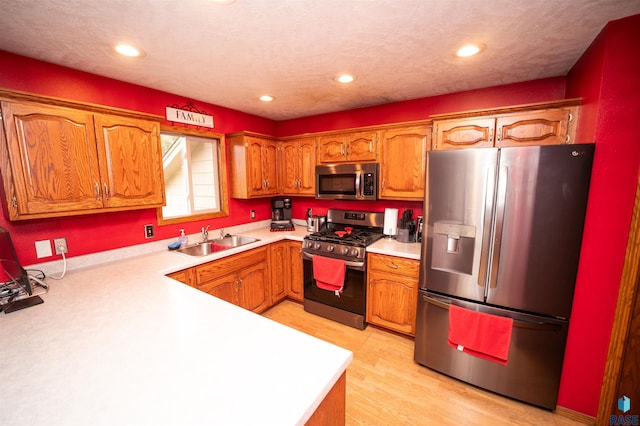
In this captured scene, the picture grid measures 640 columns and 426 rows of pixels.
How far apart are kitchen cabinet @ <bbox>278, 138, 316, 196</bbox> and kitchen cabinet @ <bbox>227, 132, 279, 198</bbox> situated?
0.21 m

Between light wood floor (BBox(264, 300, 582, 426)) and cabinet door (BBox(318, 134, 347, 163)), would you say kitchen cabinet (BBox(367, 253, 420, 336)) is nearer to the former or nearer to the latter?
light wood floor (BBox(264, 300, 582, 426))

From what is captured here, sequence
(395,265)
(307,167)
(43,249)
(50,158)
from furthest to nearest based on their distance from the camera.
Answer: (307,167) → (395,265) → (43,249) → (50,158)

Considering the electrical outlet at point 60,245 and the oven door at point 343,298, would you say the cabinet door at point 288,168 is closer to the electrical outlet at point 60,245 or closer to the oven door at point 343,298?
the oven door at point 343,298

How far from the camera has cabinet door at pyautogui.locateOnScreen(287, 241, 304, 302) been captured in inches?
121

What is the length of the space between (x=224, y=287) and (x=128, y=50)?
1970mm

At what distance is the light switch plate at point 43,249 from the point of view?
1826 millimetres

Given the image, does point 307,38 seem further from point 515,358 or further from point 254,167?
point 515,358

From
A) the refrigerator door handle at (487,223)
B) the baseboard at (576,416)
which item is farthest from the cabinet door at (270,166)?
the baseboard at (576,416)

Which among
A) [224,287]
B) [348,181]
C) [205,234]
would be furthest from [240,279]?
[348,181]

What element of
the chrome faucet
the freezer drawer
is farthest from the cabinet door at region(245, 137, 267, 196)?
the freezer drawer

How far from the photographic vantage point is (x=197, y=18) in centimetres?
135

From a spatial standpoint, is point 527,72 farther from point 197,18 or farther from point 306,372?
point 306,372

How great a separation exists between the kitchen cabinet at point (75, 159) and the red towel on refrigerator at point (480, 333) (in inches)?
104

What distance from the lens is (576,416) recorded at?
1.70 m
